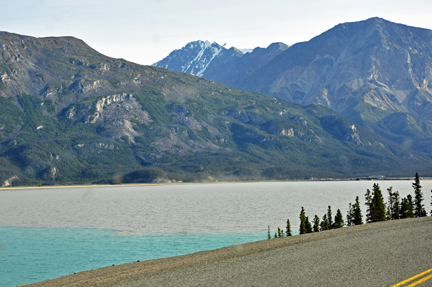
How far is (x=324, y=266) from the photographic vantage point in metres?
30.8

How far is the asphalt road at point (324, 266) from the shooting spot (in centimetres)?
2759

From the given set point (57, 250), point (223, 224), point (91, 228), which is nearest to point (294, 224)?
point (223, 224)

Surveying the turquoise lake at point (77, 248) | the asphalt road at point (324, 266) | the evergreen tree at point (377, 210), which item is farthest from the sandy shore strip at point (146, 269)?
the evergreen tree at point (377, 210)

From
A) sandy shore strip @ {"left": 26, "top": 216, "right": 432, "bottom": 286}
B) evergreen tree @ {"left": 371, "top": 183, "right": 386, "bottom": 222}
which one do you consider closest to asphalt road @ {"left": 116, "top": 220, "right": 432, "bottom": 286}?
sandy shore strip @ {"left": 26, "top": 216, "right": 432, "bottom": 286}

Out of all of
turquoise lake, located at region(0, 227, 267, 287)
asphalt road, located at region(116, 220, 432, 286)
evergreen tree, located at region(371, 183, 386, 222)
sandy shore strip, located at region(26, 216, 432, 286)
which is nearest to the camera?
asphalt road, located at region(116, 220, 432, 286)

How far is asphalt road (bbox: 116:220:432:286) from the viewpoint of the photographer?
2759 cm

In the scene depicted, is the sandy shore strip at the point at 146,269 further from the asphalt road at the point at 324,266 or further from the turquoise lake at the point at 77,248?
the turquoise lake at the point at 77,248

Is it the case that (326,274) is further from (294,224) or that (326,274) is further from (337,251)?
(294,224)

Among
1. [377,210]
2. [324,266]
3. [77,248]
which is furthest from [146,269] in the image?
[377,210]

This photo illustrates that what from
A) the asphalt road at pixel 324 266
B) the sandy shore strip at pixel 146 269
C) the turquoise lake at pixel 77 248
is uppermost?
the asphalt road at pixel 324 266

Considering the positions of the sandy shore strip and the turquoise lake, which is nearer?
the sandy shore strip

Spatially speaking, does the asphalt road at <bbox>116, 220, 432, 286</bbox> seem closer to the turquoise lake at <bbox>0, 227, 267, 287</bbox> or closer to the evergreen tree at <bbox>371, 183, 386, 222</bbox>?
the turquoise lake at <bbox>0, 227, 267, 287</bbox>

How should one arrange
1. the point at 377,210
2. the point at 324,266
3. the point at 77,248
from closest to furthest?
the point at 324,266
the point at 77,248
the point at 377,210

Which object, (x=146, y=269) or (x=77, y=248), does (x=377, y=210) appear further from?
(x=146, y=269)
